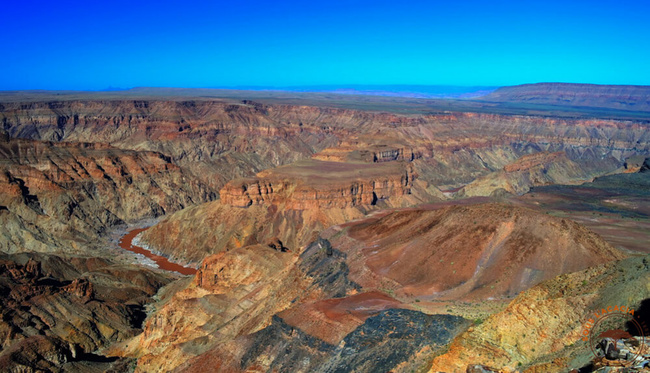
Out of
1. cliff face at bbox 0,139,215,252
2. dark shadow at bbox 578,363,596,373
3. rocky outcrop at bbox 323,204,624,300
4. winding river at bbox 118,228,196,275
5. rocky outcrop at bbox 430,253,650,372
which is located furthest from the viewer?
cliff face at bbox 0,139,215,252

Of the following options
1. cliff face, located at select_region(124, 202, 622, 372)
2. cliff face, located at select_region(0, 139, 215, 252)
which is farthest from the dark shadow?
cliff face, located at select_region(0, 139, 215, 252)

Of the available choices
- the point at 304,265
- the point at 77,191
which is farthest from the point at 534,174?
the point at 77,191

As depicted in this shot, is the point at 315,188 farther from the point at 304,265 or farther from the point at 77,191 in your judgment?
the point at 77,191

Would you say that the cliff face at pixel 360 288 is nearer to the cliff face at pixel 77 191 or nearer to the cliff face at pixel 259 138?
the cliff face at pixel 77 191

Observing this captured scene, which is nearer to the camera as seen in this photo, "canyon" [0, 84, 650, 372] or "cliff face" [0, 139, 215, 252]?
"canyon" [0, 84, 650, 372]

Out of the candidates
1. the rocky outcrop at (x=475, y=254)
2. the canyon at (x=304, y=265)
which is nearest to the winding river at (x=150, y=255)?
the canyon at (x=304, y=265)

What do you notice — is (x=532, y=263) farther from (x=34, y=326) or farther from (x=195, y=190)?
(x=195, y=190)

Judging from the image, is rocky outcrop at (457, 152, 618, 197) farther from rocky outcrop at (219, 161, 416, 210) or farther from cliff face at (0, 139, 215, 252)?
cliff face at (0, 139, 215, 252)
